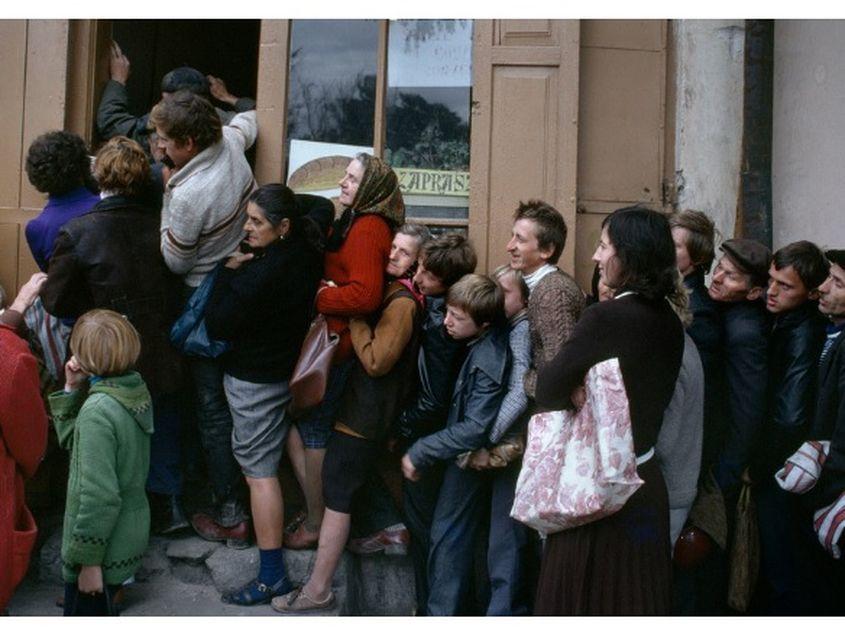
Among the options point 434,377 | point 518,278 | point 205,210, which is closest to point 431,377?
point 434,377

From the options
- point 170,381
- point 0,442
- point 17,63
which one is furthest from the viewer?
point 17,63

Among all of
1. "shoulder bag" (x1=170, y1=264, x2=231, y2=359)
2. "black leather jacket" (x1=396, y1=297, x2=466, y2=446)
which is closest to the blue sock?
"black leather jacket" (x1=396, y1=297, x2=466, y2=446)

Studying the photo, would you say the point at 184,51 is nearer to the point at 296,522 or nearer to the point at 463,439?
the point at 296,522

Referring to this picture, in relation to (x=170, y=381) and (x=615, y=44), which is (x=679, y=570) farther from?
(x=615, y=44)

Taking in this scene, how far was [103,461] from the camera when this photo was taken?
361cm

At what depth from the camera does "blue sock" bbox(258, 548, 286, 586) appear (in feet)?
13.7

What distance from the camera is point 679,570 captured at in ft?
12.3

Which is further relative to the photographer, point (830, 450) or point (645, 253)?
point (830, 450)

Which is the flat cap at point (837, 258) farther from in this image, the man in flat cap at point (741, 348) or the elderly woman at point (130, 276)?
the elderly woman at point (130, 276)

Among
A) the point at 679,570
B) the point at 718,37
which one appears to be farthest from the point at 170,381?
the point at 718,37

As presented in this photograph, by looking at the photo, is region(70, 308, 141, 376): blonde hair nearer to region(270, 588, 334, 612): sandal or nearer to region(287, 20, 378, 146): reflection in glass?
region(270, 588, 334, 612): sandal

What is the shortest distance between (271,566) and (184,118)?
1865mm

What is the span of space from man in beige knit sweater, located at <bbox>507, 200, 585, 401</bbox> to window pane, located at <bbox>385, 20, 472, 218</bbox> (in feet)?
3.18
